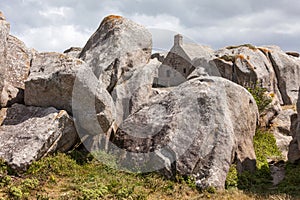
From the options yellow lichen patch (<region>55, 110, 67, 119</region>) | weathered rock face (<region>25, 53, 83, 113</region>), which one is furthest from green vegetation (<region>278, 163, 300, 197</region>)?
weathered rock face (<region>25, 53, 83, 113</region>)

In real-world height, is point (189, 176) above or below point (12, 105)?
below

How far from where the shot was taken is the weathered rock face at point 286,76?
3772 centimetres

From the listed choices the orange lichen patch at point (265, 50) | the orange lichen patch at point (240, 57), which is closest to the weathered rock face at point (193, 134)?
the orange lichen patch at point (240, 57)

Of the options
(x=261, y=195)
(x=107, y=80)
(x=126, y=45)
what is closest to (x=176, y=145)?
(x=261, y=195)

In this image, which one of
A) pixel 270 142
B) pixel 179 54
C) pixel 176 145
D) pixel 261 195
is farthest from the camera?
pixel 179 54

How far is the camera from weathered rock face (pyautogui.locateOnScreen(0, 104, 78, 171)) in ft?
46.8

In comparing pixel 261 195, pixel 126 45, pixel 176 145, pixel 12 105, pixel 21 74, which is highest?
pixel 126 45

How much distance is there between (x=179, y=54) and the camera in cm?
4328

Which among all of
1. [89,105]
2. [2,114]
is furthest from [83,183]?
[2,114]

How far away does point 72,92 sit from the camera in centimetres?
1634

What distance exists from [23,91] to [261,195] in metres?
12.9

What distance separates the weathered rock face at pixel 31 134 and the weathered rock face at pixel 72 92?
560mm

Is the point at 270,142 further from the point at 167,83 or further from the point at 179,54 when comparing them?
the point at 179,54

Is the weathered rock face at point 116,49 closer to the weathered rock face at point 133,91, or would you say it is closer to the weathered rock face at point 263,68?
the weathered rock face at point 133,91
